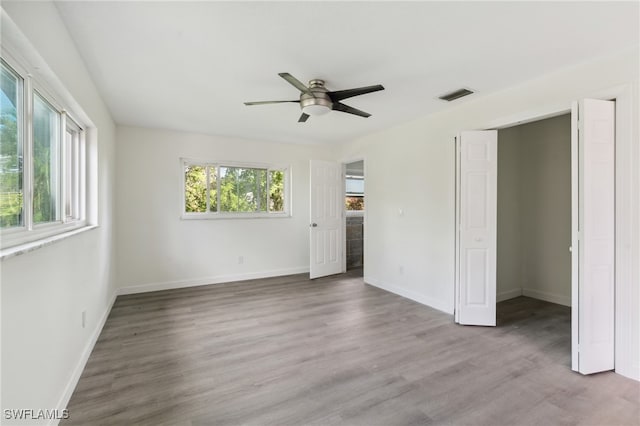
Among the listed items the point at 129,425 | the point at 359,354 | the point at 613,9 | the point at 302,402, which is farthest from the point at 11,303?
the point at 613,9

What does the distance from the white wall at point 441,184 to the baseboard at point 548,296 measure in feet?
5.06

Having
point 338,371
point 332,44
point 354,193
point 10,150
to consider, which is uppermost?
point 332,44

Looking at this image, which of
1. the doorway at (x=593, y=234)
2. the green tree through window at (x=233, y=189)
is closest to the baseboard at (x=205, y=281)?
the green tree through window at (x=233, y=189)

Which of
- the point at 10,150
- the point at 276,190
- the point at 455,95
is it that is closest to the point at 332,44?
the point at 455,95

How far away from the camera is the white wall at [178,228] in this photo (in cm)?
443

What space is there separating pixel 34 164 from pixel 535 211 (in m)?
5.26

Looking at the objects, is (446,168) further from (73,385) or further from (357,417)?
(73,385)

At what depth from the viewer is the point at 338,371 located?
92.0 inches

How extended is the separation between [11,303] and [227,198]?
3992 millimetres

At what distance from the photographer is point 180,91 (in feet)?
10.0

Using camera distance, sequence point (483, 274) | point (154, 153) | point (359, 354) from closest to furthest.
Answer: point (359, 354), point (483, 274), point (154, 153)

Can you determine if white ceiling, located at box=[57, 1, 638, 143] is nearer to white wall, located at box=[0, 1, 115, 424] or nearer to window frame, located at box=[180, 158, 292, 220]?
white wall, located at box=[0, 1, 115, 424]

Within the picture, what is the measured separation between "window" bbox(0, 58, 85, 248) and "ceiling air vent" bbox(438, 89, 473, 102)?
3332 millimetres

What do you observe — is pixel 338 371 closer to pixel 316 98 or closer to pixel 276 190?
pixel 316 98
